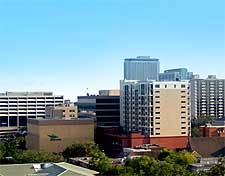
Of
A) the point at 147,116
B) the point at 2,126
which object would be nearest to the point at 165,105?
the point at 147,116

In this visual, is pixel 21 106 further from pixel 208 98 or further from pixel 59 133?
pixel 59 133

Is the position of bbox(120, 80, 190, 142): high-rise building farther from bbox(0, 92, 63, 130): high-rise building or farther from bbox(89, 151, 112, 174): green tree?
bbox(0, 92, 63, 130): high-rise building

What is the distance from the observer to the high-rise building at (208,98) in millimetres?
26781

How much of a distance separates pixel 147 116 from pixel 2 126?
11152 millimetres

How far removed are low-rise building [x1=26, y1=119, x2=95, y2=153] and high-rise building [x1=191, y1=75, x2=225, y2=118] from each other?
11.2m

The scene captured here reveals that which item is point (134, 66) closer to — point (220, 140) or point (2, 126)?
point (2, 126)

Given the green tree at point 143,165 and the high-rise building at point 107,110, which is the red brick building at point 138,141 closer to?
the high-rise building at point 107,110

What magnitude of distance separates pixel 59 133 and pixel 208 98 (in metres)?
12.8

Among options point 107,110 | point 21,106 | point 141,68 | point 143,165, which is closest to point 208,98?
point 21,106

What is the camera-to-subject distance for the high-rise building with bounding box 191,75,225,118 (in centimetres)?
2678

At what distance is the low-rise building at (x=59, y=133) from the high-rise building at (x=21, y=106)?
903 centimetres

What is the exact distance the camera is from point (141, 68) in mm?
49094


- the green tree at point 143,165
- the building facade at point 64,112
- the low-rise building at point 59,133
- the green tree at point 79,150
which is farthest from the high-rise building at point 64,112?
the green tree at point 143,165

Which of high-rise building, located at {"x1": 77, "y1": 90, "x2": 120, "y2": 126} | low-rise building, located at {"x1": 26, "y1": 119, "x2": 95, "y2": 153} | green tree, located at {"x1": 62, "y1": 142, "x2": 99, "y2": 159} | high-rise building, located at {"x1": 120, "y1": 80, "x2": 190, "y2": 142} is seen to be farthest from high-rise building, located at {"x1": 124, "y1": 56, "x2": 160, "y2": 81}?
green tree, located at {"x1": 62, "y1": 142, "x2": 99, "y2": 159}
